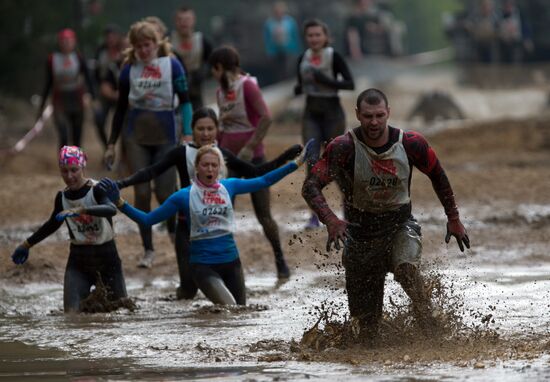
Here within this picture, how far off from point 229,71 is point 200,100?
3518mm

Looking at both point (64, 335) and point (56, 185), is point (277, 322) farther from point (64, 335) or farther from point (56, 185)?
point (56, 185)

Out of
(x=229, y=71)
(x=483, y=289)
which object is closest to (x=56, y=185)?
(x=229, y=71)

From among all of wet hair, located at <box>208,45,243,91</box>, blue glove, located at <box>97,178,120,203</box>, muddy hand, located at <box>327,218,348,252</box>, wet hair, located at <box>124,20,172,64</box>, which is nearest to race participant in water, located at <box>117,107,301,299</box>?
blue glove, located at <box>97,178,120,203</box>

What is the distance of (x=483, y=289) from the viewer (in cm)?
1120

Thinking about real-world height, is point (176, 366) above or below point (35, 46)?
below

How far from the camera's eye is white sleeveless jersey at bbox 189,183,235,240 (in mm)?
10375

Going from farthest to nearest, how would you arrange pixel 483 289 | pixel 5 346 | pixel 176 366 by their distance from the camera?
pixel 483 289
pixel 5 346
pixel 176 366

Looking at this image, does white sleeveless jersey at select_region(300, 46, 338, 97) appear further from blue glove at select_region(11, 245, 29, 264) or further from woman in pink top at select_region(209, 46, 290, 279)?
blue glove at select_region(11, 245, 29, 264)

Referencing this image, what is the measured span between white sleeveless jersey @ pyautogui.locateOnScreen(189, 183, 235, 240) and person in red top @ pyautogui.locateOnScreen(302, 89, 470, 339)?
1.77 m

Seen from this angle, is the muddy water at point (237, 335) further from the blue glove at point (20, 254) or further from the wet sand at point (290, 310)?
the blue glove at point (20, 254)

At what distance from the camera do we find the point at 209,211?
10.4 metres

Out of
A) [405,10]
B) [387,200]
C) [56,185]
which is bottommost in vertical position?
[387,200]

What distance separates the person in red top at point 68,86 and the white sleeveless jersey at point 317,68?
5.10 meters

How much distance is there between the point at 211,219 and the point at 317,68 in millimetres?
3999
